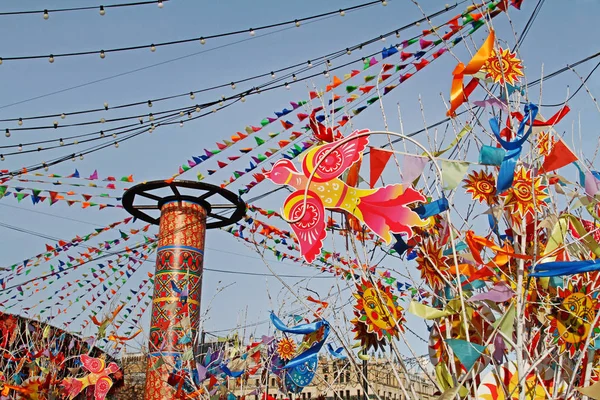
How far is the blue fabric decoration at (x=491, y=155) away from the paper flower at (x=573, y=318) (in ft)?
3.03

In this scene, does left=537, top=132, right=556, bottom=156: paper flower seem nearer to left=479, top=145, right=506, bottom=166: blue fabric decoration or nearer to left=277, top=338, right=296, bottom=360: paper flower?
left=479, top=145, right=506, bottom=166: blue fabric decoration

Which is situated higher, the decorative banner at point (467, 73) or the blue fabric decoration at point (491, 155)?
the decorative banner at point (467, 73)

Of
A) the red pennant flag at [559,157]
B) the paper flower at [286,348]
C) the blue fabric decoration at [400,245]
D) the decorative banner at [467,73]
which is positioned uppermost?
the decorative banner at [467,73]

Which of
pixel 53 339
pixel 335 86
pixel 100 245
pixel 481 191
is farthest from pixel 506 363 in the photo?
pixel 53 339

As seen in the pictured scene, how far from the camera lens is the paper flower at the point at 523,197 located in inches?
141

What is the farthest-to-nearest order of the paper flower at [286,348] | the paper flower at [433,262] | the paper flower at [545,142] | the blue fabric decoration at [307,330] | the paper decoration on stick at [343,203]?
1. the paper flower at [286,348]
2. the blue fabric decoration at [307,330]
3. the paper flower at [545,142]
4. the paper flower at [433,262]
5. the paper decoration on stick at [343,203]

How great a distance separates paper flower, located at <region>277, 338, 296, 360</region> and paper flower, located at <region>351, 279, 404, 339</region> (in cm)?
512

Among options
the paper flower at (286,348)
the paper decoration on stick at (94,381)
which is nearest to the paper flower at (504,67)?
the paper flower at (286,348)

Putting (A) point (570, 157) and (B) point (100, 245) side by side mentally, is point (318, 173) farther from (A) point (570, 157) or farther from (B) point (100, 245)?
(B) point (100, 245)

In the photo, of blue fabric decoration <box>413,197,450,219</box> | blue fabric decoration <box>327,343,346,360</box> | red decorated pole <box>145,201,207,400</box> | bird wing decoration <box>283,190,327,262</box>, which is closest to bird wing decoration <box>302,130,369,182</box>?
bird wing decoration <box>283,190,327,262</box>

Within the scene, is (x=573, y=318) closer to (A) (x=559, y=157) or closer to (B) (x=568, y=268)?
(B) (x=568, y=268)

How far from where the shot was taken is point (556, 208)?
3.89 metres

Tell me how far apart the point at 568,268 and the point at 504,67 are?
1457 mm

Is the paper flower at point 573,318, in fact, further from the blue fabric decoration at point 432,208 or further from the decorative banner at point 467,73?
the decorative banner at point 467,73
